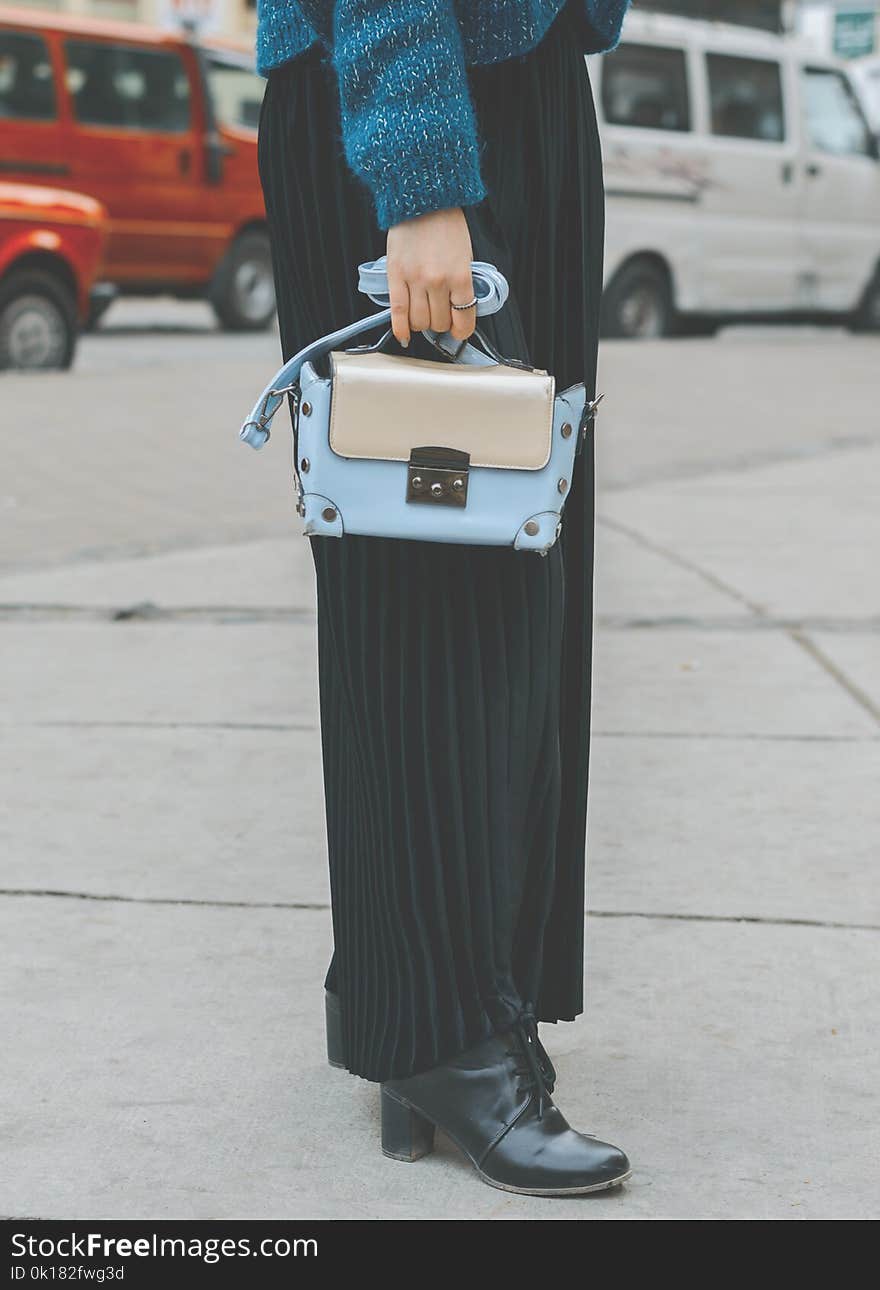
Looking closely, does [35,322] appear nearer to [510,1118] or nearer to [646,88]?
[646,88]

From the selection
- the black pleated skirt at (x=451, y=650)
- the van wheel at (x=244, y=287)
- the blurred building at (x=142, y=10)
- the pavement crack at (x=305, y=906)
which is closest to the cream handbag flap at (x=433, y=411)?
the black pleated skirt at (x=451, y=650)

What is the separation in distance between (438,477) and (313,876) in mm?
1260

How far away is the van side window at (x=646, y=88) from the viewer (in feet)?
39.9

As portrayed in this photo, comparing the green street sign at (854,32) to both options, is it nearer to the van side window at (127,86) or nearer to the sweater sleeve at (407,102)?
the van side window at (127,86)

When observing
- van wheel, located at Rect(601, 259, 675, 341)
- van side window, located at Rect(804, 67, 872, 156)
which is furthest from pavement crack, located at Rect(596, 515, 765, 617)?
van side window, located at Rect(804, 67, 872, 156)

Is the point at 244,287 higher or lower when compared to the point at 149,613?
higher

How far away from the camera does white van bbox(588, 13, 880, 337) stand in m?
12.4

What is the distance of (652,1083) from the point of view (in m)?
2.27

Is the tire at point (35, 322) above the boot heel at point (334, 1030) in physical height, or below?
above

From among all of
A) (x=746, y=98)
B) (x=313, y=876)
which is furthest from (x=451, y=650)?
(x=746, y=98)

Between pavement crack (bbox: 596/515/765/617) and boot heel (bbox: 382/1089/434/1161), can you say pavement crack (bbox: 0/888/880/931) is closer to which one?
boot heel (bbox: 382/1089/434/1161)

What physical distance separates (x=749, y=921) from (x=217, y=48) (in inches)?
483

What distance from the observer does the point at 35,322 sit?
9695 mm

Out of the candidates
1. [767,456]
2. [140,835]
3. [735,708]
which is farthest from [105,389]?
[140,835]
